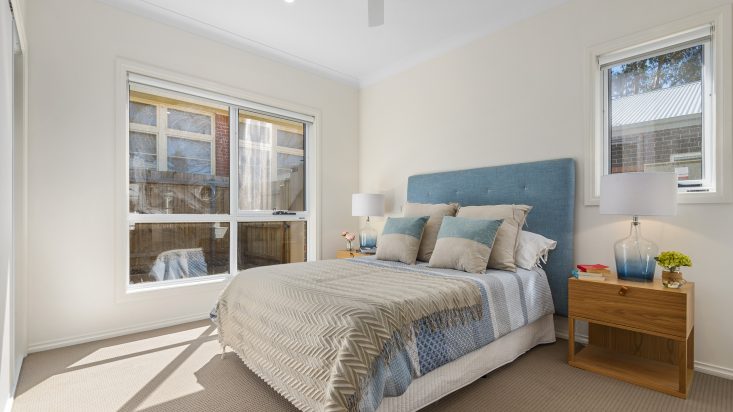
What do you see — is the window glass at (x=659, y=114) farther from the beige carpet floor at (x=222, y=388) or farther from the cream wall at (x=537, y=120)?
the beige carpet floor at (x=222, y=388)

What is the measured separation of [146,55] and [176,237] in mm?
1642

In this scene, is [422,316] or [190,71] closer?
[422,316]

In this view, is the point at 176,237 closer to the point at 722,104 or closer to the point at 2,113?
the point at 2,113

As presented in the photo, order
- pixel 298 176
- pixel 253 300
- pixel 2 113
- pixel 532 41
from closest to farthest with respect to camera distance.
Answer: pixel 2 113 < pixel 253 300 < pixel 532 41 < pixel 298 176

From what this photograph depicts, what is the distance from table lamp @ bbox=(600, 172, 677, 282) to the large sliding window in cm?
315

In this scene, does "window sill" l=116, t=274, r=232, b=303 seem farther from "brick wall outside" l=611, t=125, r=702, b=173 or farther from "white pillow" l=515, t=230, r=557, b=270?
"brick wall outside" l=611, t=125, r=702, b=173

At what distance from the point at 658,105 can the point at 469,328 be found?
214 centimetres

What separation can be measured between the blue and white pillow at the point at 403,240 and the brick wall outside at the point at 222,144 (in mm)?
1878

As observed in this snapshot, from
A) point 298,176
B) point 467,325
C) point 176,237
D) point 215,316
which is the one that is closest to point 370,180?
point 298,176

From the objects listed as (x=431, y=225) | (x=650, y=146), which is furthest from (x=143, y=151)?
(x=650, y=146)

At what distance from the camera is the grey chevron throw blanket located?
1.44m

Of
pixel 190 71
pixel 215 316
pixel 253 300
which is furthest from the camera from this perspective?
pixel 190 71

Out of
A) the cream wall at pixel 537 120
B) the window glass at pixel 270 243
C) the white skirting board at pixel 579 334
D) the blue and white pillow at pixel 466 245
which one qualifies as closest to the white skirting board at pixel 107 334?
the window glass at pixel 270 243

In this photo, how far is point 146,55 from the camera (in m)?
3.14
